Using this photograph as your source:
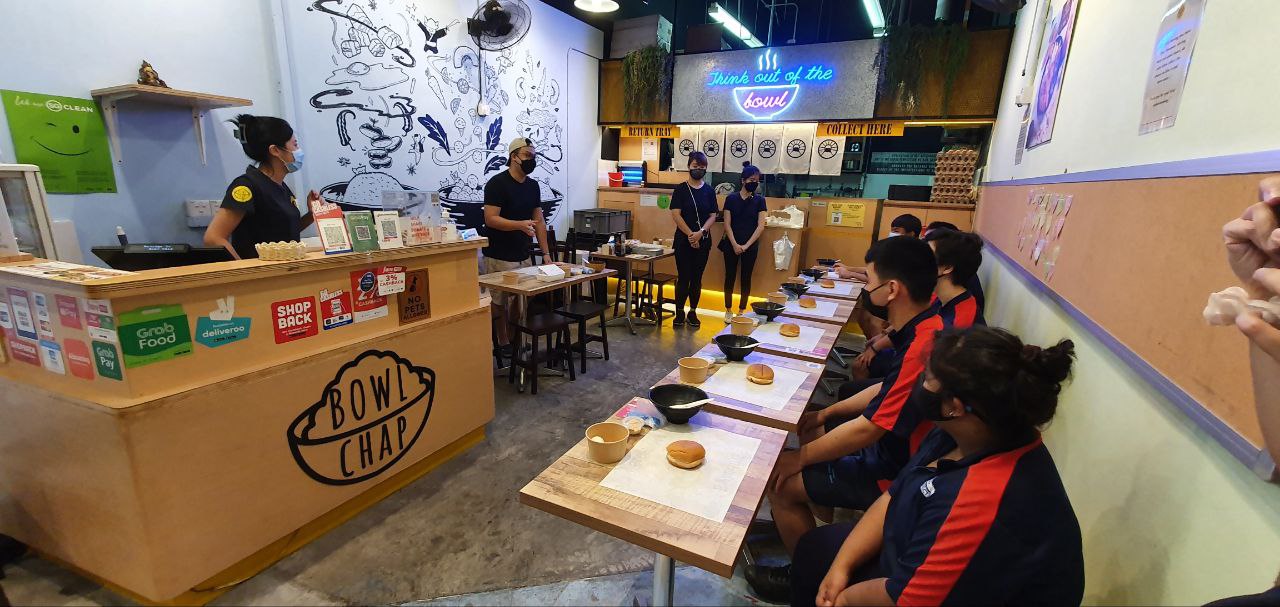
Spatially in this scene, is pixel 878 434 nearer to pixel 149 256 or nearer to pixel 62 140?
pixel 149 256

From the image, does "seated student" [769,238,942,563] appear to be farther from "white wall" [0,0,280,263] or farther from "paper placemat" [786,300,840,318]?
"white wall" [0,0,280,263]

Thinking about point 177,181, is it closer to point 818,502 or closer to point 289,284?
point 289,284

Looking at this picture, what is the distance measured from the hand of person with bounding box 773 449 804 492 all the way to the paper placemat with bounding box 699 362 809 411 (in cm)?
23

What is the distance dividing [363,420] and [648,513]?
1652 millimetres

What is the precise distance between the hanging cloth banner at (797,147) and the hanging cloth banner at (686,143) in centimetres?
112

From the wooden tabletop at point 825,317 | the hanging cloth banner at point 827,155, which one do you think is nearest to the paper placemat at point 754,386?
the wooden tabletop at point 825,317

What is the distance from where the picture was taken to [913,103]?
541 cm

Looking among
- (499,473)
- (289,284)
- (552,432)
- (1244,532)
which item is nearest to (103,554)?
(289,284)

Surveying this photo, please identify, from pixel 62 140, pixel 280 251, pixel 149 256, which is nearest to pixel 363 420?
pixel 280 251

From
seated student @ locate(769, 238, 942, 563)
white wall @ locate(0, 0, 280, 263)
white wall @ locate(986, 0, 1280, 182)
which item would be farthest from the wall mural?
white wall @ locate(986, 0, 1280, 182)

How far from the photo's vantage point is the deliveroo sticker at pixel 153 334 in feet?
4.96

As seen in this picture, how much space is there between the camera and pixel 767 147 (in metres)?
6.33

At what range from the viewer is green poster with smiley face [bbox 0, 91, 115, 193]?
2596 millimetres

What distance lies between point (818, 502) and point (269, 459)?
2.05m
